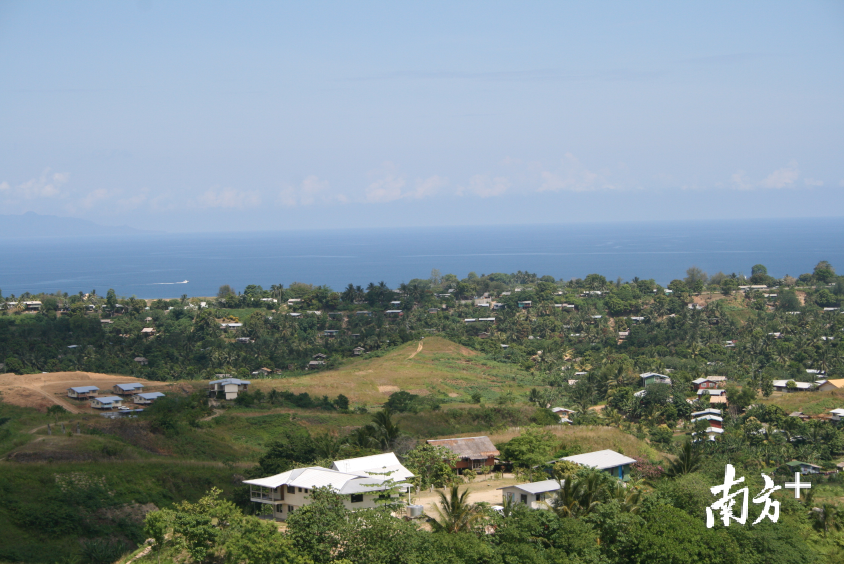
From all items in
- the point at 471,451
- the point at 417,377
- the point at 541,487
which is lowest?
the point at 417,377

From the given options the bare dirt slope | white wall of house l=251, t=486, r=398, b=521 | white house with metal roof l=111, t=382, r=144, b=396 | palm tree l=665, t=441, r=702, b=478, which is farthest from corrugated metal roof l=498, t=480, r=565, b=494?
white house with metal roof l=111, t=382, r=144, b=396

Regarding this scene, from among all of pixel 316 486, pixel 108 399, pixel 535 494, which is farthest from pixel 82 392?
pixel 535 494

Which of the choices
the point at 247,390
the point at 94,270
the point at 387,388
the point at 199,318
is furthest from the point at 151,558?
the point at 94,270

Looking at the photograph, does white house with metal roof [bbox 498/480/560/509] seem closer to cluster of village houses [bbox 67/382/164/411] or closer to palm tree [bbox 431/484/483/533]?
palm tree [bbox 431/484/483/533]

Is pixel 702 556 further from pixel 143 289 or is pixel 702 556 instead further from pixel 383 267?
pixel 383 267

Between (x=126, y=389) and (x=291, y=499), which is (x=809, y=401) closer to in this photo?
(x=291, y=499)

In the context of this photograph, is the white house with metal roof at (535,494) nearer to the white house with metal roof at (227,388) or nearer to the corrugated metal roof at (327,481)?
the corrugated metal roof at (327,481)
